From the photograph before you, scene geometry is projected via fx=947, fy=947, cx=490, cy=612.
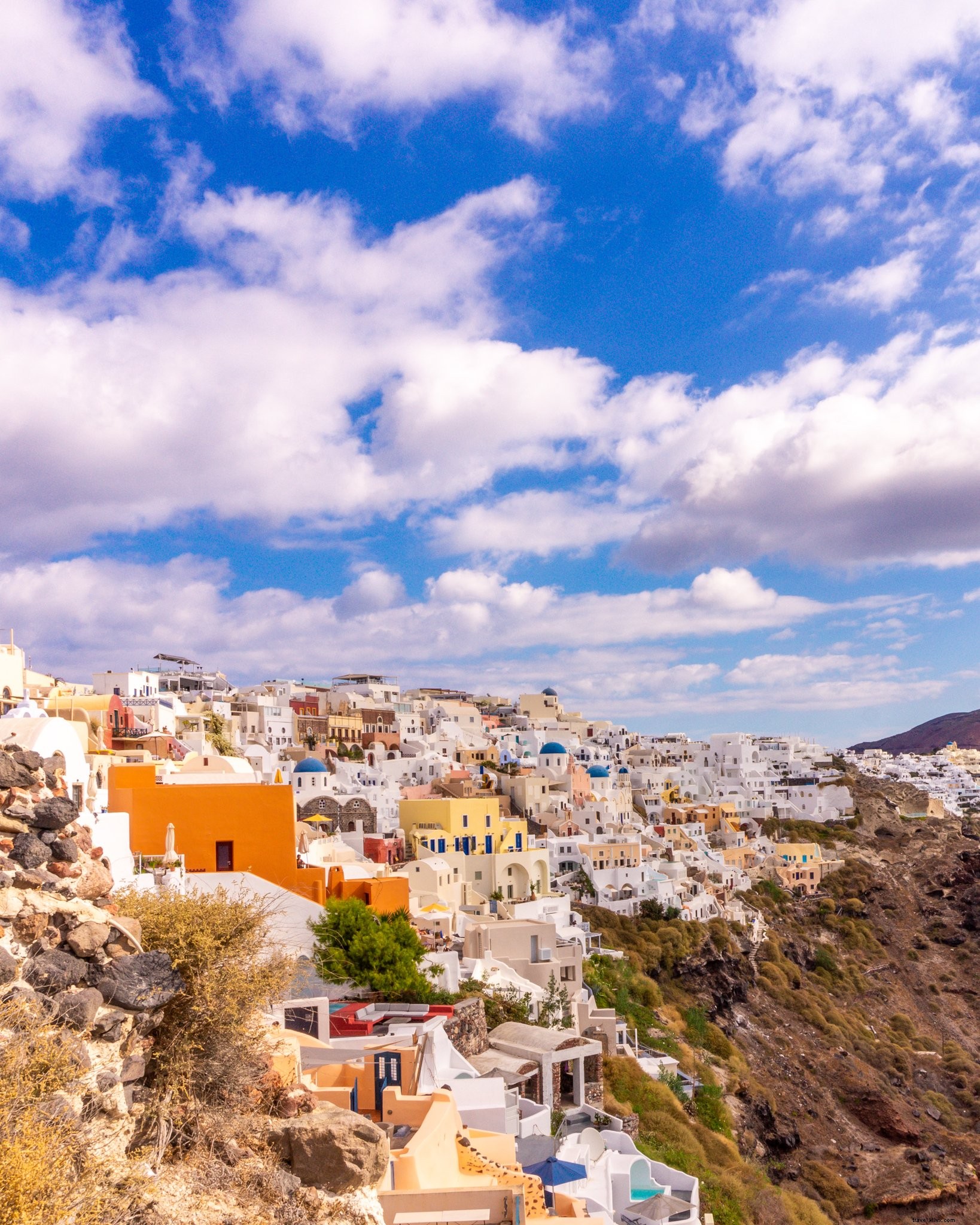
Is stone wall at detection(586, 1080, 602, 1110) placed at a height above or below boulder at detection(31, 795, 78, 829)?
below

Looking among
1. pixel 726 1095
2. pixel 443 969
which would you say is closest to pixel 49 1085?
pixel 443 969

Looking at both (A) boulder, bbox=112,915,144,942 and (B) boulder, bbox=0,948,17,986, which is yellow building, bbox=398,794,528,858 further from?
(B) boulder, bbox=0,948,17,986

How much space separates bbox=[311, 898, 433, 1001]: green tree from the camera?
16844 millimetres

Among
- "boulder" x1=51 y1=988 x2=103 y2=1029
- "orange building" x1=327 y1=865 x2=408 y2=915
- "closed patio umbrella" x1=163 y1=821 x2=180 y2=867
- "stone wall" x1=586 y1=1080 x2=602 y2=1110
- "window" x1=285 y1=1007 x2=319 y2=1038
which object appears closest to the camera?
"boulder" x1=51 y1=988 x2=103 y2=1029

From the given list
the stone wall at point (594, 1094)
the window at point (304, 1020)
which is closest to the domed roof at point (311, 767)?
Result: the stone wall at point (594, 1094)

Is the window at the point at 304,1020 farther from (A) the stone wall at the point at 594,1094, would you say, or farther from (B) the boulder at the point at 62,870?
(A) the stone wall at the point at 594,1094

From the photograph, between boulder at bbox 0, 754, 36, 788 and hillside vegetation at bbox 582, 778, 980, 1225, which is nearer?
boulder at bbox 0, 754, 36, 788

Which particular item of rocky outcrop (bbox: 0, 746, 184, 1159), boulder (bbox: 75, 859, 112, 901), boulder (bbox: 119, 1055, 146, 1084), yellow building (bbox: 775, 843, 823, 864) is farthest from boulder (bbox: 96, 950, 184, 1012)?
yellow building (bbox: 775, 843, 823, 864)

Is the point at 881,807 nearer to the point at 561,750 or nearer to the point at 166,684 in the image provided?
the point at 561,750

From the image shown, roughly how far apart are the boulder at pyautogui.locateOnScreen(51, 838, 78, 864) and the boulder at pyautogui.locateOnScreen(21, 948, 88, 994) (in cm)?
97

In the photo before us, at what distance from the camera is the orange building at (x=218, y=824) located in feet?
60.9

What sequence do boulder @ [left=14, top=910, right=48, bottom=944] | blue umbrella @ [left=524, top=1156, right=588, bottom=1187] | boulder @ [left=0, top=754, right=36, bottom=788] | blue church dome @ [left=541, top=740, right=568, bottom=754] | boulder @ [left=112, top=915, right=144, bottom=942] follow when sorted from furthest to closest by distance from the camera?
1. blue church dome @ [left=541, top=740, right=568, bottom=754]
2. blue umbrella @ [left=524, top=1156, right=588, bottom=1187]
3. boulder @ [left=0, top=754, right=36, bottom=788]
4. boulder @ [left=112, top=915, right=144, bottom=942]
5. boulder @ [left=14, top=910, right=48, bottom=944]

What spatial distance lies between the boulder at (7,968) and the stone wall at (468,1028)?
9711 millimetres

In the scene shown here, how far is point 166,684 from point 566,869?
26398 millimetres
